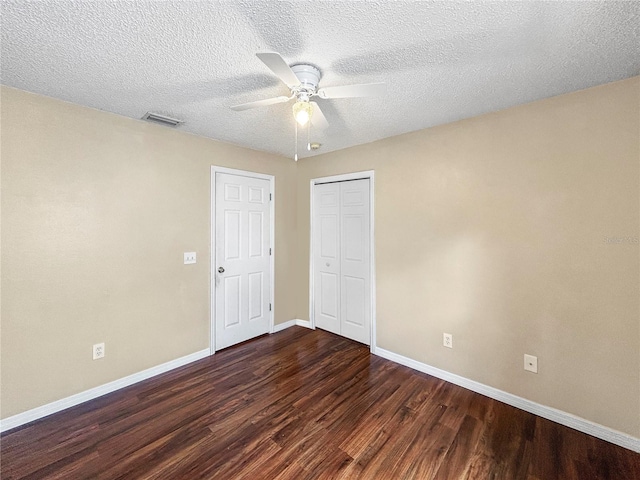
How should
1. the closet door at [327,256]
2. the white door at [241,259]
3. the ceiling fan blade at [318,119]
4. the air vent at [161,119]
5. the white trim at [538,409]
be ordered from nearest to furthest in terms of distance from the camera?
the white trim at [538,409], the ceiling fan blade at [318,119], the air vent at [161,119], the white door at [241,259], the closet door at [327,256]

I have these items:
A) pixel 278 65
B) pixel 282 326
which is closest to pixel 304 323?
pixel 282 326

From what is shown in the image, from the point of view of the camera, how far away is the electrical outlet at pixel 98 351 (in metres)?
2.27

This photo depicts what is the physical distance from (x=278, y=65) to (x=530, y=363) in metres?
2.76

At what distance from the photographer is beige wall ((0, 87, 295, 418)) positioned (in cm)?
194

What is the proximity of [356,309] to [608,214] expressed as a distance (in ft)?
7.93

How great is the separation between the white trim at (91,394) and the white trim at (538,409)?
7.86ft

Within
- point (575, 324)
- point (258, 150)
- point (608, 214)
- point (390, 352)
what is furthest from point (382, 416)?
point (258, 150)

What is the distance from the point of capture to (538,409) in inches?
81.0

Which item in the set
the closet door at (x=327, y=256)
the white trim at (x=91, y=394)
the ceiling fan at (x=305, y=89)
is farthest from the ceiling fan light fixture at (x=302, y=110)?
the white trim at (x=91, y=394)

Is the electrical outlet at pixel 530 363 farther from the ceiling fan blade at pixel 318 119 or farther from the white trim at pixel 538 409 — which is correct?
the ceiling fan blade at pixel 318 119

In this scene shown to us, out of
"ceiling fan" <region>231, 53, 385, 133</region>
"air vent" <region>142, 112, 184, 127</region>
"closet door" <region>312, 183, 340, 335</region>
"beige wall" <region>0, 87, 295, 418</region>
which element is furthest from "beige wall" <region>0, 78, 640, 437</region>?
"ceiling fan" <region>231, 53, 385, 133</region>

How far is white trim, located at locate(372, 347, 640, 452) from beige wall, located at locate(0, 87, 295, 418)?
2.47m

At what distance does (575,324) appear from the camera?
1930 mm

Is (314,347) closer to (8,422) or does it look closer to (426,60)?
(8,422)
